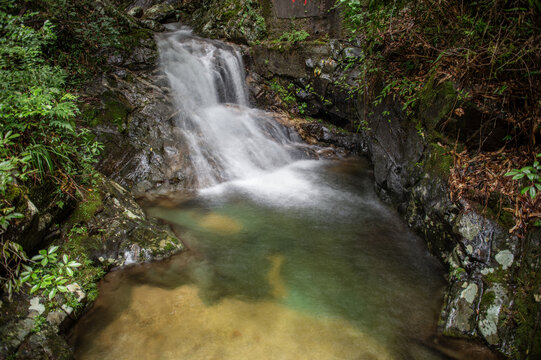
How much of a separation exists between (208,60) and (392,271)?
8431mm

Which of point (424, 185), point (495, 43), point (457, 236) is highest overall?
point (495, 43)

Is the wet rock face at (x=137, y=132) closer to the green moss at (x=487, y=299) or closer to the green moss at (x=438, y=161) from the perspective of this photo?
the green moss at (x=438, y=161)

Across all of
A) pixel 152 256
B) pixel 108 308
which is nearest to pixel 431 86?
pixel 152 256

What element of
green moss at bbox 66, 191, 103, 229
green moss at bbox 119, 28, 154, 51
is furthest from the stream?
green moss at bbox 119, 28, 154, 51

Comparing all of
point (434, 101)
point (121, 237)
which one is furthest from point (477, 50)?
point (121, 237)

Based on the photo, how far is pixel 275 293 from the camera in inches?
131

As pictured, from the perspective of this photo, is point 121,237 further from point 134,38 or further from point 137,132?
point 134,38

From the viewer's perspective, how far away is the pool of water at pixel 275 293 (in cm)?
266

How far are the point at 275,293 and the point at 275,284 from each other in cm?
16

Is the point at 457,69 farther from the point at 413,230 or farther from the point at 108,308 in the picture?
the point at 108,308

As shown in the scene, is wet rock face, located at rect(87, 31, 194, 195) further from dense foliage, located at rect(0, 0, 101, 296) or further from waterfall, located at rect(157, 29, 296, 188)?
dense foliage, located at rect(0, 0, 101, 296)

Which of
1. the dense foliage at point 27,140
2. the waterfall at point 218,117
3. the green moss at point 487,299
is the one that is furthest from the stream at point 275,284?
the dense foliage at point 27,140

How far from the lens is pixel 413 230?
172 inches

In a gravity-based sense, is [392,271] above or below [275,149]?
below
